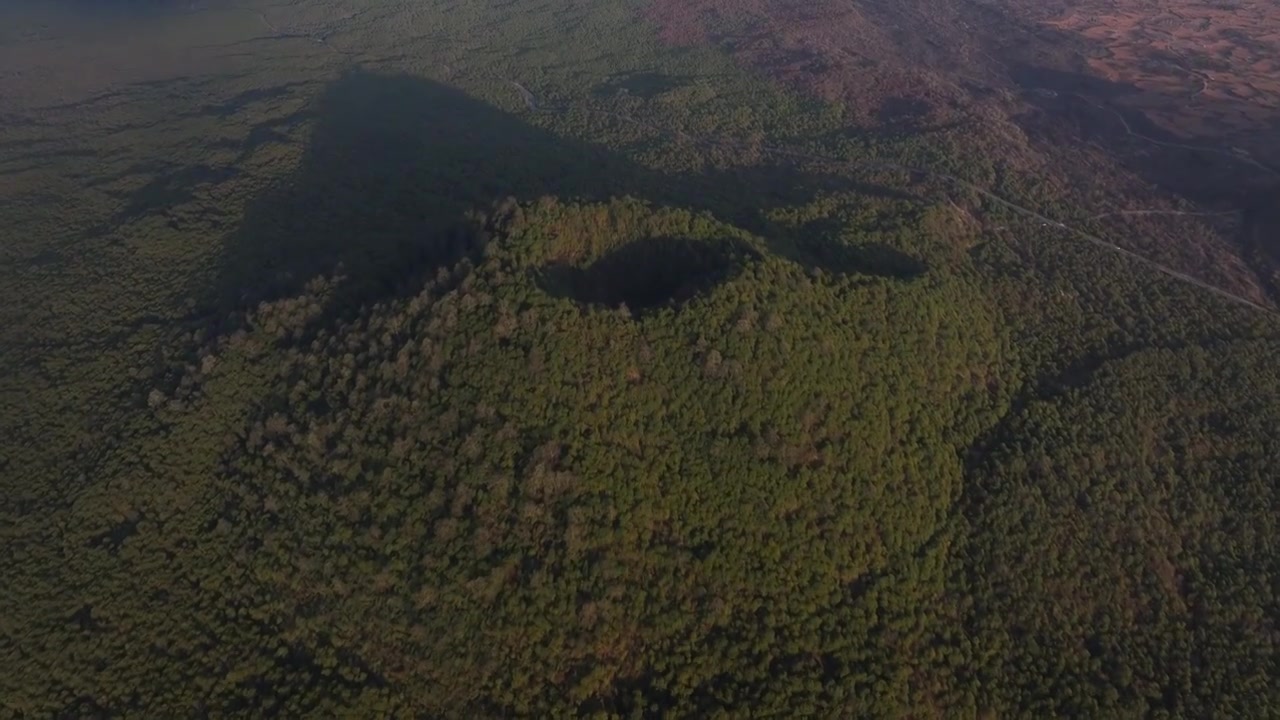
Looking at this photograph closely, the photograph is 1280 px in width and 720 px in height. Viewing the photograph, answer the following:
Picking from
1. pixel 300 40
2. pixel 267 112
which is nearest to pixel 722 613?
pixel 267 112

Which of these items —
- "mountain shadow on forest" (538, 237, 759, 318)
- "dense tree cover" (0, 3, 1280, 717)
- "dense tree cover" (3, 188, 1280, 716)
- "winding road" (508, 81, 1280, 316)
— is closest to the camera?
"dense tree cover" (3, 188, 1280, 716)

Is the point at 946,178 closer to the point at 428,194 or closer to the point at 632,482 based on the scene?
the point at 428,194

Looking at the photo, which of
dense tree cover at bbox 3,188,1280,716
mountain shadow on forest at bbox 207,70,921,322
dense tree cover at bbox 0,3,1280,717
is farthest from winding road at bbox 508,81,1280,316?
dense tree cover at bbox 3,188,1280,716

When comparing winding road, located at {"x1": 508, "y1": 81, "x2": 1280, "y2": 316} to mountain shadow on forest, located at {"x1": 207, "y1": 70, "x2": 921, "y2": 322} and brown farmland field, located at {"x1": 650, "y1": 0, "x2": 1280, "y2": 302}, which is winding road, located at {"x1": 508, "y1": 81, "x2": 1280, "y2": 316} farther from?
mountain shadow on forest, located at {"x1": 207, "y1": 70, "x2": 921, "y2": 322}

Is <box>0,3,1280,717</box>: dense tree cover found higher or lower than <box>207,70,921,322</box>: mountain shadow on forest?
lower

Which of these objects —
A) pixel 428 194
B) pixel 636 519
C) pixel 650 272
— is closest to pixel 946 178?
pixel 650 272

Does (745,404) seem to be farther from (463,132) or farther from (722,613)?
(463,132)

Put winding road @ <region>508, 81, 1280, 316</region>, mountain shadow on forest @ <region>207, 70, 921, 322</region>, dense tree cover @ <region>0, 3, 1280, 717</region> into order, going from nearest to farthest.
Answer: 1. dense tree cover @ <region>0, 3, 1280, 717</region>
2. mountain shadow on forest @ <region>207, 70, 921, 322</region>
3. winding road @ <region>508, 81, 1280, 316</region>

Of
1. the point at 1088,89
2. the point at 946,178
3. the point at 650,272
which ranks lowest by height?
the point at 946,178

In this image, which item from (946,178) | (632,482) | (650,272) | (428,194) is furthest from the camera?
(946,178)
